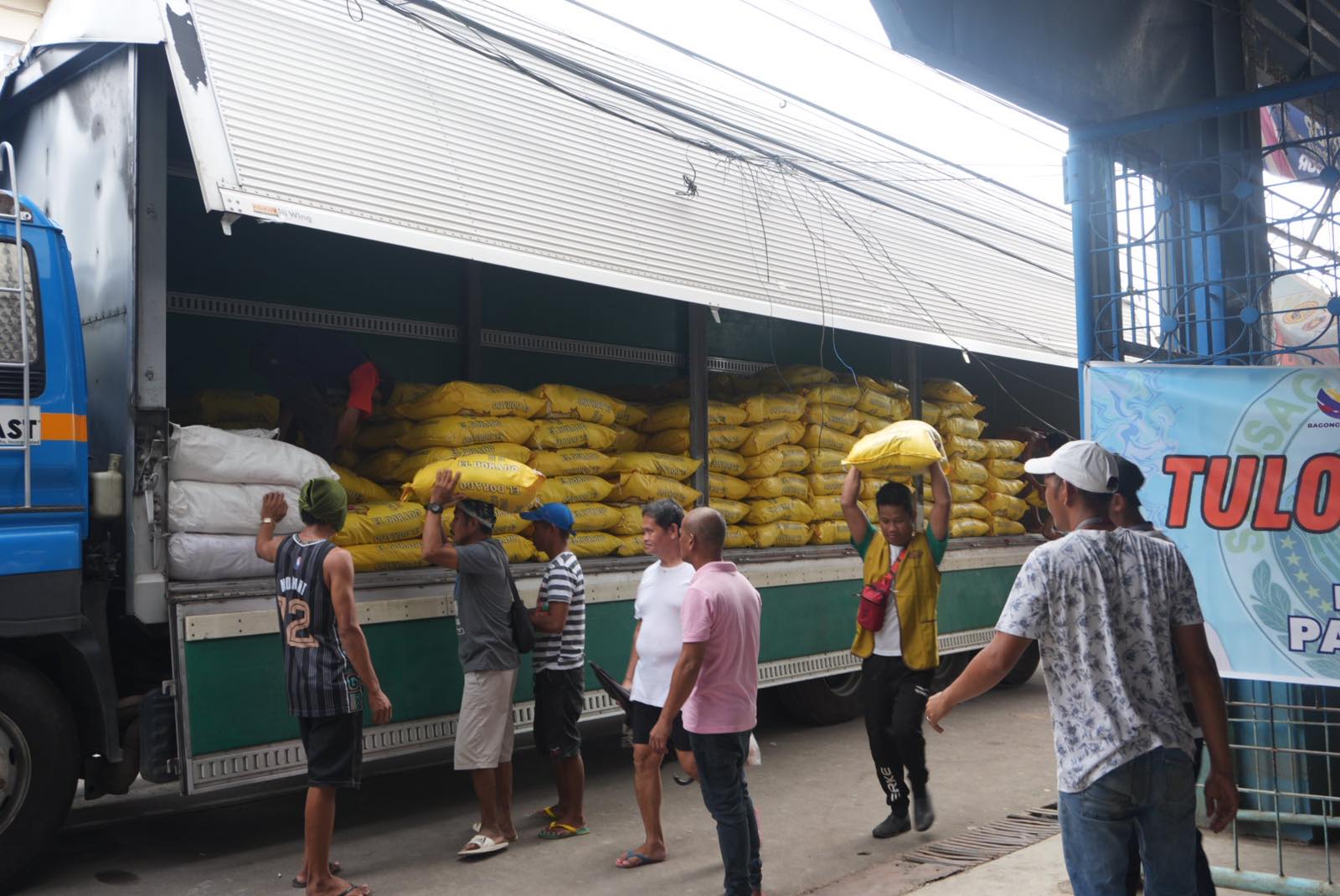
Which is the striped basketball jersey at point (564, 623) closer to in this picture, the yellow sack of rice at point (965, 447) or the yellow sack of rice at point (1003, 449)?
the yellow sack of rice at point (965, 447)

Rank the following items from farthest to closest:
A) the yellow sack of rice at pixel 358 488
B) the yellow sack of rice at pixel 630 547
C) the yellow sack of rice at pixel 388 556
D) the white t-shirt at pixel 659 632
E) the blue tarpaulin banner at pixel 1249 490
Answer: the yellow sack of rice at pixel 630 547
the yellow sack of rice at pixel 358 488
the yellow sack of rice at pixel 388 556
the white t-shirt at pixel 659 632
the blue tarpaulin banner at pixel 1249 490

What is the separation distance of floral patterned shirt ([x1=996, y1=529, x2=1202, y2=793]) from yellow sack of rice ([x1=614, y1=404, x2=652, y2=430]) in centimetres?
491

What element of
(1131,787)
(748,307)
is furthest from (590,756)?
(1131,787)

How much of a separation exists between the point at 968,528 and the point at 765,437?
8.75 feet

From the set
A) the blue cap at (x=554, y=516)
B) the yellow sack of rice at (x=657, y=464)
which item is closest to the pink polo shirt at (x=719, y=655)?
the blue cap at (x=554, y=516)

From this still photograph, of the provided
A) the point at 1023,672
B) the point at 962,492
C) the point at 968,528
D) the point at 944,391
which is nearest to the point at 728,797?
the point at 968,528

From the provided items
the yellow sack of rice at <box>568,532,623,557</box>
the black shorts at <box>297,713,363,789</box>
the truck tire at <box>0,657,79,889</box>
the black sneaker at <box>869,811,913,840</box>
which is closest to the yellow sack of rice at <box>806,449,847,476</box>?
the yellow sack of rice at <box>568,532,623,557</box>

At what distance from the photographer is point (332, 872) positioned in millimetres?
5234

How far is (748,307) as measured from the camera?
23.6 ft

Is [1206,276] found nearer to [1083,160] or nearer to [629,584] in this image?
[1083,160]

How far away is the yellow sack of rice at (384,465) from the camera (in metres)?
6.81

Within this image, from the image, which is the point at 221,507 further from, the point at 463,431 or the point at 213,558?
the point at 463,431

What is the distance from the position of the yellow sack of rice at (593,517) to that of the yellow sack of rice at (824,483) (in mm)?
1991

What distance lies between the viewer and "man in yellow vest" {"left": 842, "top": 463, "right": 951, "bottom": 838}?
5828 mm
